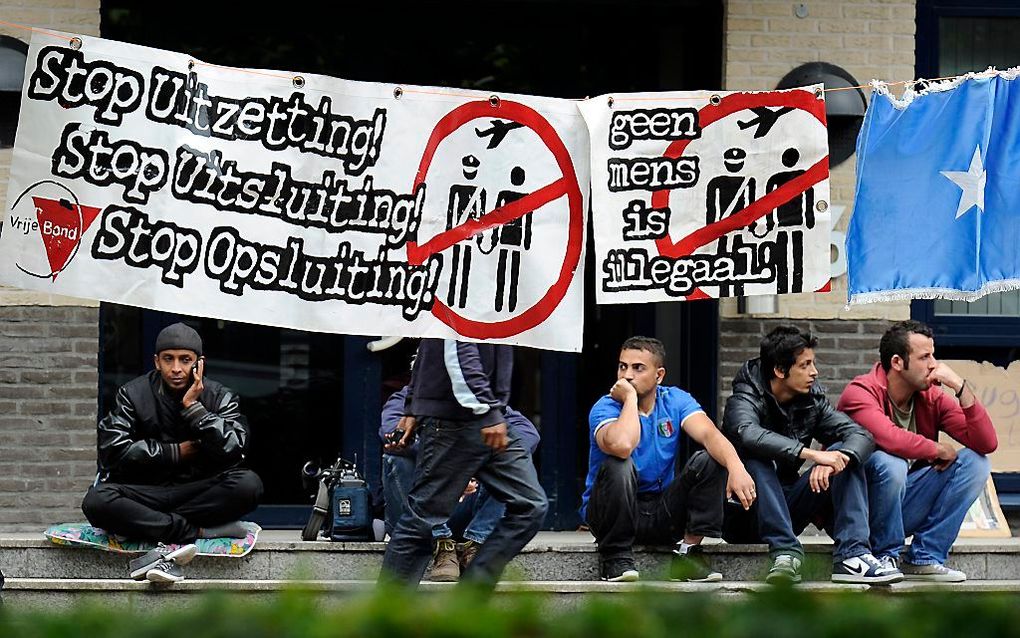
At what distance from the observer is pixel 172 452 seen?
7.56m

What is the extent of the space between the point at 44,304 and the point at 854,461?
4.42m

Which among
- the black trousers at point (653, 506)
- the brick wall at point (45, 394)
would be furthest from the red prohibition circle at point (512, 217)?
the brick wall at point (45, 394)

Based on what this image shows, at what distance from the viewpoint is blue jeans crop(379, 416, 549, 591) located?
6906 millimetres

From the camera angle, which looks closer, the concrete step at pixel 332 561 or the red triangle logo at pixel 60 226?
the red triangle logo at pixel 60 226

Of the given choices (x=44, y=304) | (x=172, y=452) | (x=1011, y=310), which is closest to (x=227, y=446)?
(x=172, y=452)

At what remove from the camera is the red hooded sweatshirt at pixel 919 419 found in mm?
7773

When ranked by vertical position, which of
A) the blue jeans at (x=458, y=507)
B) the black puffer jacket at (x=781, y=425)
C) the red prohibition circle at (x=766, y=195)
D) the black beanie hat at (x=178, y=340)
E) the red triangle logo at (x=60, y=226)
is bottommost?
the blue jeans at (x=458, y=507)

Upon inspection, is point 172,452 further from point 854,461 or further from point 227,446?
point 854,461

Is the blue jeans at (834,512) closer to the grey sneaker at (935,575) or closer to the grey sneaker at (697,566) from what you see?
the grey sneaker at (697,566)

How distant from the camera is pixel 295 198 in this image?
6980mm

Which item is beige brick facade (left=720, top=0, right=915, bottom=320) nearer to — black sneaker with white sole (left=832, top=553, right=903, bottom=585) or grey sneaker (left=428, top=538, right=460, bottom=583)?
black sneaker with white sole (left=832, top=553, right=903, bottom=585)

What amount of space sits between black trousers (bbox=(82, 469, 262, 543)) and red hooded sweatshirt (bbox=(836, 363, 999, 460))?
3.04 metres

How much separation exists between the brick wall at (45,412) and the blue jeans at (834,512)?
12.0ft

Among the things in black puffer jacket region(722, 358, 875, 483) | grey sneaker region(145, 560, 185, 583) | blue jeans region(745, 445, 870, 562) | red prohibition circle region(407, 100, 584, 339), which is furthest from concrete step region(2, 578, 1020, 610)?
red prohibition circle region(407, 100, 584, 339)
